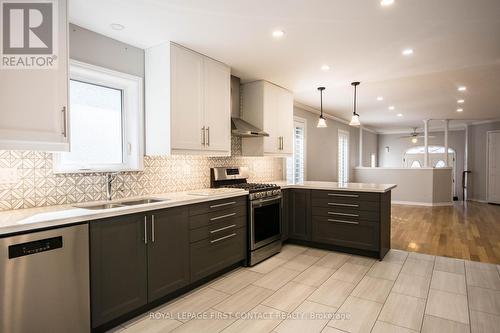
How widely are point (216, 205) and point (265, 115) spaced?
1.79 m

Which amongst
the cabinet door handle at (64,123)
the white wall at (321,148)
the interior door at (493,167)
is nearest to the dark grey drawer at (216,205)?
the cabinet door handle at (64,123)

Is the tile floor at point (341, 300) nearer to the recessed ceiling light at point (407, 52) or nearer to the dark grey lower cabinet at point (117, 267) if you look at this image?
the dark grey lower cabinet at point (117, 267)

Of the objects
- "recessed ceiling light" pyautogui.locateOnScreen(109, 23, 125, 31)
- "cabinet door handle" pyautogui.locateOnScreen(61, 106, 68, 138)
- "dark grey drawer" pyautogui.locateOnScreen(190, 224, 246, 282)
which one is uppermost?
"recessed ceiling light" pyautogui.locateOnScreen(109, 23, 125, 31)

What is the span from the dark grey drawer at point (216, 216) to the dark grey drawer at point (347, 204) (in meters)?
1.17

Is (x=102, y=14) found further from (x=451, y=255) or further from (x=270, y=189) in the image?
(x=451, y=255)

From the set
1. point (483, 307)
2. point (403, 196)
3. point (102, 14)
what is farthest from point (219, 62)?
point (403, 196)

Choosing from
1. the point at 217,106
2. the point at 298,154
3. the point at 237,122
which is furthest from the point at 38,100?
the point at 298,154

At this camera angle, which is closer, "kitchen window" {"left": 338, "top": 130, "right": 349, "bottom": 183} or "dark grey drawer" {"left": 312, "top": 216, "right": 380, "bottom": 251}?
"dark grey drawer" {"left": 312, "top": 216, "right": 380, "bottom": 251}

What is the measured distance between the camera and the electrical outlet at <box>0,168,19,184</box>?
79.7 inches

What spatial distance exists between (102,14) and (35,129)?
1.08 meters

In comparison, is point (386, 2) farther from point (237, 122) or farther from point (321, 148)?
point (321, 148)

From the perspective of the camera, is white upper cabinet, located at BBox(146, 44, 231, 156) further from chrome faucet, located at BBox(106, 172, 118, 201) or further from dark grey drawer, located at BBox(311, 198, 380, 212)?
dark grey drawer, located at BBox(311, 198, 380, 212)

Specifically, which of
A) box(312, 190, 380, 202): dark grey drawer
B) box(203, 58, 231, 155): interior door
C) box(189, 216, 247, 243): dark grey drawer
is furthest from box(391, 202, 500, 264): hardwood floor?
box(203, 58, 231, 155): interior door

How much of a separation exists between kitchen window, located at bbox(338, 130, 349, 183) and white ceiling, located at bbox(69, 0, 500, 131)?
13.7 ft
